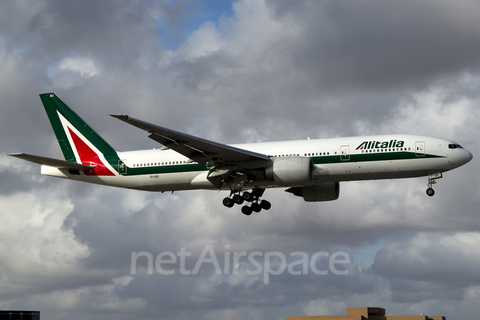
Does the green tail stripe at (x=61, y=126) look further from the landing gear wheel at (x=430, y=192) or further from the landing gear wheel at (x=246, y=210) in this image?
the landing gear wheel at (x=430, y=192)

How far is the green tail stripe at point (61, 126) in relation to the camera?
160ft

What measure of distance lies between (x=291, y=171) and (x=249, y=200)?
6.40 metres

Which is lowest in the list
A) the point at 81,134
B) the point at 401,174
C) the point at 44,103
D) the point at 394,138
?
the point at 401,174

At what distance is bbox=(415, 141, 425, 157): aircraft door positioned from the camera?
131 feet

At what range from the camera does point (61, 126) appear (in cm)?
5088

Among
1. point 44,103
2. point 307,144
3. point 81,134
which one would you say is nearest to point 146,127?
point 307,144

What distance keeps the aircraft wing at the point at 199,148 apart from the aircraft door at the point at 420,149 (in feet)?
33.0

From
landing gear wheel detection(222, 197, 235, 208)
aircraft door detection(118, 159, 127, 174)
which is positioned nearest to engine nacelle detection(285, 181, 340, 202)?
landing gear wheel detection(222, 197, 235, 208)

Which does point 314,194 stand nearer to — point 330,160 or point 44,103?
point 330,160

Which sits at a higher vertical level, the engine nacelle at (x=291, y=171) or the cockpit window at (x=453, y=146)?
the cockpit window at (x=453, y=146)

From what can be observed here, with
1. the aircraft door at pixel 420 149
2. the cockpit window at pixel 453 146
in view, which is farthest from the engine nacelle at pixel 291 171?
the cockpit window at pixel 453 146

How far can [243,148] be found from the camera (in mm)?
44375

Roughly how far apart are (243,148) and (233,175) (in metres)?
2.31

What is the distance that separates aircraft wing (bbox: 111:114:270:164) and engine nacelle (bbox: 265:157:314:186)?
114 cm
